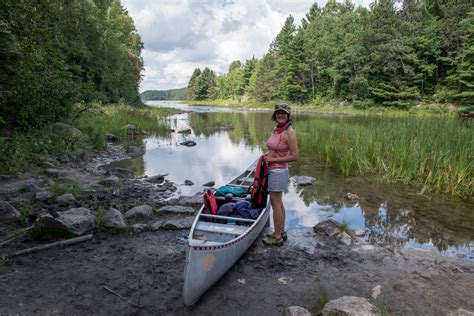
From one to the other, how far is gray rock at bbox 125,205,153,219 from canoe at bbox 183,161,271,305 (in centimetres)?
172

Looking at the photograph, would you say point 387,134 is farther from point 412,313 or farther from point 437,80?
point 437,80

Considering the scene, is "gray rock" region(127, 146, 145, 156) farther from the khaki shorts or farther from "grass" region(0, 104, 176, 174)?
the khaki shorts

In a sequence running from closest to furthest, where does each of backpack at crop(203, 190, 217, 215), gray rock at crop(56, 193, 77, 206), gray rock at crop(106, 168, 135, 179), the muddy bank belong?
1. the muddy bank
2. backpack at crop(203, 190, 217, 215)
3. gray rock at crop(56, 193, 77, 206)
4. gray rock at crop(106, 168, 135, 179)

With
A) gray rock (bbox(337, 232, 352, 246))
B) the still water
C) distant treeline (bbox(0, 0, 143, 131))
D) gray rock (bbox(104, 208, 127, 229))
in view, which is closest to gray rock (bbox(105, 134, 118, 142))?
distant treeline (bbox(0, 0, 143, 131))

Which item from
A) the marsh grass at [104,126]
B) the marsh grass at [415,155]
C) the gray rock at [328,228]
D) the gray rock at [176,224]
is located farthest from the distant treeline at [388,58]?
the gray rock at [176,224]

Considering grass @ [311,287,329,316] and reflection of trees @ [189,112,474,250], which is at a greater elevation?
grass @ [311,287,329,316]

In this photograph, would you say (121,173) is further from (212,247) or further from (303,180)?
(212,247)

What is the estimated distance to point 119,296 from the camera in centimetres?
383

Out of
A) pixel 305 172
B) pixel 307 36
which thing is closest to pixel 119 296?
pixel 305 172

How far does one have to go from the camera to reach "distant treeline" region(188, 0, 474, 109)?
35875 mm

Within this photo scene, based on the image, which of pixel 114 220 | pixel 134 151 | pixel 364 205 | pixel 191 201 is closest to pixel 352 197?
pixel 364 205

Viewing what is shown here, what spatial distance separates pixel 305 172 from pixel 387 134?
280 cm

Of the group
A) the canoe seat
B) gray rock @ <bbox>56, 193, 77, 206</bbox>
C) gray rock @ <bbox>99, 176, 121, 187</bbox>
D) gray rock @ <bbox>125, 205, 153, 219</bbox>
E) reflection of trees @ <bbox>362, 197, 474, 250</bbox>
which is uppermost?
the canoe seat

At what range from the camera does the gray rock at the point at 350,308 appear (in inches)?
126
